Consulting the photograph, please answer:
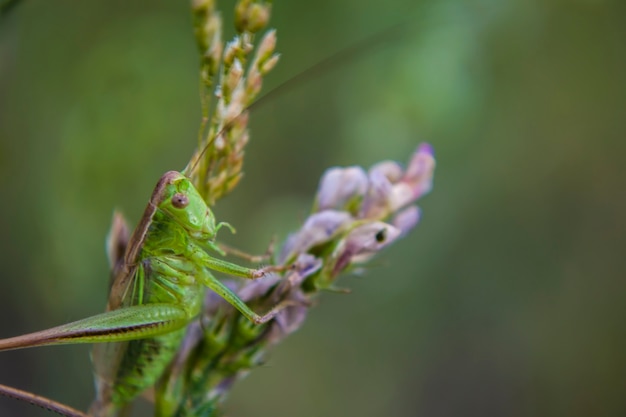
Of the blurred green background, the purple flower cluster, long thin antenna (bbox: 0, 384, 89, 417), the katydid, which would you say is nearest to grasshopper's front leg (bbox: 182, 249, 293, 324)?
the katydid

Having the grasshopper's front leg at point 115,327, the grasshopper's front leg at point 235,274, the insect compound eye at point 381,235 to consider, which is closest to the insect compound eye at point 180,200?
the grasshopper's front leg at point 235,274

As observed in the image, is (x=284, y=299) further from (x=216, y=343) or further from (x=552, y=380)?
(x=552, y=380)

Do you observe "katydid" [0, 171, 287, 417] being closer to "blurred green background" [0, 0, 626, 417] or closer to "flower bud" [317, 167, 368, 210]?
"flower bud" [317, 167, 368, 210]

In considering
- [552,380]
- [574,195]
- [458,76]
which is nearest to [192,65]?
[458,76]

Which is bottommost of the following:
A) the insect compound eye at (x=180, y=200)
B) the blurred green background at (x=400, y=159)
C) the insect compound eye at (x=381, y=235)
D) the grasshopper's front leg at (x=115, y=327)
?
the grasshopper's front leg at (x=115, y=327)

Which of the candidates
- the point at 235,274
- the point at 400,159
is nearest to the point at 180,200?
the point at 235,274

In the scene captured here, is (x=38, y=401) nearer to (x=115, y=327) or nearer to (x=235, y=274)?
(x=115, y=327)

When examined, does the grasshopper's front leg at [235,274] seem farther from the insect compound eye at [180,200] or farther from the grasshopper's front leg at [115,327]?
the insect compound eye at [180,200]

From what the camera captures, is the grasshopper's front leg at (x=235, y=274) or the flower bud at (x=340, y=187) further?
the flower bud at (x=340, y=187)
